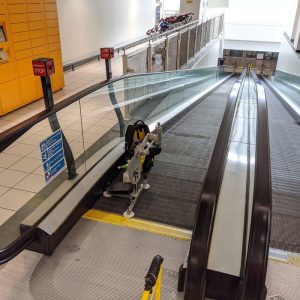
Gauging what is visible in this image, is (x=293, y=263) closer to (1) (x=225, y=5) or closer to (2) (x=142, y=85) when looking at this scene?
(2) (x=142, y=85)

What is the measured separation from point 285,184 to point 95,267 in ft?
7.66

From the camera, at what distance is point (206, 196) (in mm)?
1992

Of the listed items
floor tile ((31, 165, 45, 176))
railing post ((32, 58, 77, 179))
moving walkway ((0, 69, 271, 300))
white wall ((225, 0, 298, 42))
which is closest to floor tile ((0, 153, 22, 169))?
floor tile ((31, 165, 45, 176))

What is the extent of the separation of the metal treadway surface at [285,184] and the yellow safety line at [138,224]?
0.76 m

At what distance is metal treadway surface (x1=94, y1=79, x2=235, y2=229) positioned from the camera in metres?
3.07

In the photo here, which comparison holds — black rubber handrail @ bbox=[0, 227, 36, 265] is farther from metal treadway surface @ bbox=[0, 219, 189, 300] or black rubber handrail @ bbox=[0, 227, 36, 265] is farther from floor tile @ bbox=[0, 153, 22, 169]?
floor tile @ bbox=[0, 153, 22, 169]

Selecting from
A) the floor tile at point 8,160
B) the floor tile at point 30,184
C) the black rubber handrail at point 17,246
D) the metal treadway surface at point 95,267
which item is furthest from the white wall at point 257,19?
the black rubber handrail at point 17,246

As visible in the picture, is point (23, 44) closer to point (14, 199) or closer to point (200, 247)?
point (14, 199)

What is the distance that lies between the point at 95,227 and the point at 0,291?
2.95ft

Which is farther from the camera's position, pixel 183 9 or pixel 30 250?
pixel 183 9

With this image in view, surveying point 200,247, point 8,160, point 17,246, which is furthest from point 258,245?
point 8,160

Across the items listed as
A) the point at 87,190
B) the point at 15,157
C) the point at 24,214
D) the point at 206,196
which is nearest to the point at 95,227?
the point at 87,190

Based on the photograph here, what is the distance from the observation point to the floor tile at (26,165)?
4.26 meters

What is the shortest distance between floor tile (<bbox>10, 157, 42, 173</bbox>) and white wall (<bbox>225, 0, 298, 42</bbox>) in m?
18.6
